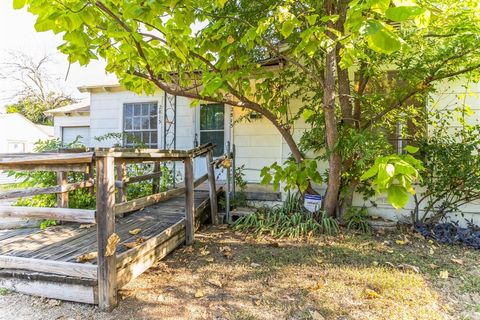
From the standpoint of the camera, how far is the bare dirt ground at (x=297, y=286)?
8.09 feet

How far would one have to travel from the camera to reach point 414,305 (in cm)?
251

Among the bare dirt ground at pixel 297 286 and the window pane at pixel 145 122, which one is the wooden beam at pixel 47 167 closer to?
the bare dirt ground at pixel 297 286

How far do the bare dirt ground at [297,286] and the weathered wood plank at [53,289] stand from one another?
0.07m

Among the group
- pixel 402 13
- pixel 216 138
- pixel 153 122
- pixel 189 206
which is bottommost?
pixel 189 206

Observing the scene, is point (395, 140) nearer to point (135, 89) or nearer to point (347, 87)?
point (347, 87)

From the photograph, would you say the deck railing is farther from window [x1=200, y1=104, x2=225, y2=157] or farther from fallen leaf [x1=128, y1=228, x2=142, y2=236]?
window [x1=200, y1=104, x2=225, y2=157]

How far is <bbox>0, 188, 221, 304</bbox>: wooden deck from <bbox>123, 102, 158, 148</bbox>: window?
3.48 meters

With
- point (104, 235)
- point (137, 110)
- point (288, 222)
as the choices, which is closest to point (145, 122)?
point (137, 110)

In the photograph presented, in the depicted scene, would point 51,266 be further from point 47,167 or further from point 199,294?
point 199,294

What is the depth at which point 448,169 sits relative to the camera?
4.32m

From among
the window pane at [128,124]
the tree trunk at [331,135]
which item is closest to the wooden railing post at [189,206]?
the tree trunk at [331,135]

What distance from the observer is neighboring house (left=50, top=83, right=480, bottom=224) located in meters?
5.30

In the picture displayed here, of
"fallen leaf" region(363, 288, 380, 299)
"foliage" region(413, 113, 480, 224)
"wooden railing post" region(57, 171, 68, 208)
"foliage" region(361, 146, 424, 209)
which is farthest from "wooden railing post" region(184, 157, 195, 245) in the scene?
"foliage" region(413, 113, 480, 224)

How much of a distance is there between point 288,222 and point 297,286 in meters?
1.86
